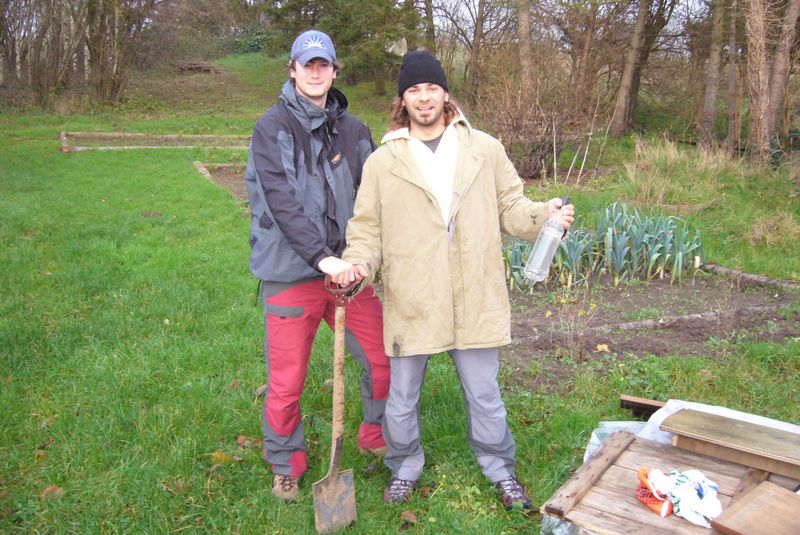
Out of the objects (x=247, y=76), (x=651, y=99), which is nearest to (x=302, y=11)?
(x=247, y=76)

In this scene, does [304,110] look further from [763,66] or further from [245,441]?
[763,66]

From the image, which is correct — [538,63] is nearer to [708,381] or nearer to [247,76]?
[708,381]

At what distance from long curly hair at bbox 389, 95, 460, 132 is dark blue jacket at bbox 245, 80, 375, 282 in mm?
252

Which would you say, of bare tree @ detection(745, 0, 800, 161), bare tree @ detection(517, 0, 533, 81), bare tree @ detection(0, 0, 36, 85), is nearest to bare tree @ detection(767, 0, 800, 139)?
bare tree @ detection(745, 0, 800, 161)

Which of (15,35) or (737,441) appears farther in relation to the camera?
(15,35)

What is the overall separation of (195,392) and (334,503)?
1463 millimetres

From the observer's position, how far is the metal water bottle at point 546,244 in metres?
3.03

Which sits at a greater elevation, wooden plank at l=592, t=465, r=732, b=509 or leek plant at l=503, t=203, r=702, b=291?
leek plant at l=503, t=203, r=702, b=291

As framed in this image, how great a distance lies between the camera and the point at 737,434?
2.92m

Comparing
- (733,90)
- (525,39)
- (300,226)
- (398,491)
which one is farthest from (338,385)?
(733,90)

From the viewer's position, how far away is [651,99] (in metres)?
19.3

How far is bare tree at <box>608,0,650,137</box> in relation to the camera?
50.2 feet

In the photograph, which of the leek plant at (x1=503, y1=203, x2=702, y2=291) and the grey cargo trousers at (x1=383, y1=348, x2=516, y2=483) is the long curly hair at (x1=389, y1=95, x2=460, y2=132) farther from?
the leek plant at (x1=503, y1=203, x2=702, y2=291)

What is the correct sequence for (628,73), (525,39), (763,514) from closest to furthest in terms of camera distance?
(763,514)
(525,39)
(628,73)
